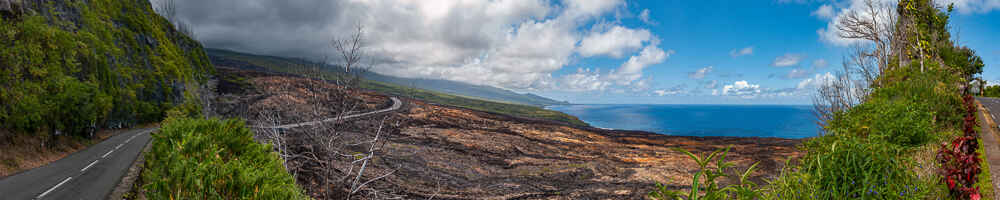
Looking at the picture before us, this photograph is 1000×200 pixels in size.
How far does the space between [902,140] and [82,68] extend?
45.6 meters

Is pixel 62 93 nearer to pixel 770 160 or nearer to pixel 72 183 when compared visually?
pixel 72 183

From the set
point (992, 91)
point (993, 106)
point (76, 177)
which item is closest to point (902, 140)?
point (993, 106)

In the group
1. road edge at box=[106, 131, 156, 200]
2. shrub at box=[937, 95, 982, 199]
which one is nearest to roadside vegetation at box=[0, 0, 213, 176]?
road edge at box=[106, 131, 156, 200]

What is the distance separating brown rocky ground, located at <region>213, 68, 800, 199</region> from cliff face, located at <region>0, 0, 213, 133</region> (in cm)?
1165

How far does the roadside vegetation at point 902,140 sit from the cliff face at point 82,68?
32210 millimetres

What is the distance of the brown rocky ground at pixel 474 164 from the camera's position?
474 inches

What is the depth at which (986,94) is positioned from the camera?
122 ft

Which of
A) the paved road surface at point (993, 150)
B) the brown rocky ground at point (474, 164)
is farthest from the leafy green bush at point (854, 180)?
the brown rocky ground at point (474, 164)

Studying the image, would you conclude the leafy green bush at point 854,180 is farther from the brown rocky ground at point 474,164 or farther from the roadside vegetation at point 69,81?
the roadside vegetation at point 69,81

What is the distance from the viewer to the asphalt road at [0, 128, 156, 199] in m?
14.2

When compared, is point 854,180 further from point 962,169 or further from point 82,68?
point 82,68

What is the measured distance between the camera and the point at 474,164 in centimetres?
2581

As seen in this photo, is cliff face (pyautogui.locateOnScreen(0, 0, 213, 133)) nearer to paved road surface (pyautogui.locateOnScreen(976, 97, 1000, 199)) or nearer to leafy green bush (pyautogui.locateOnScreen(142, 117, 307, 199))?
leafy green bush (pyautogui.locateOnScreen(142, 117, 307, 199))

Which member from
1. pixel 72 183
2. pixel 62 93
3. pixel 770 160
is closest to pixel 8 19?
pixel 62 93
